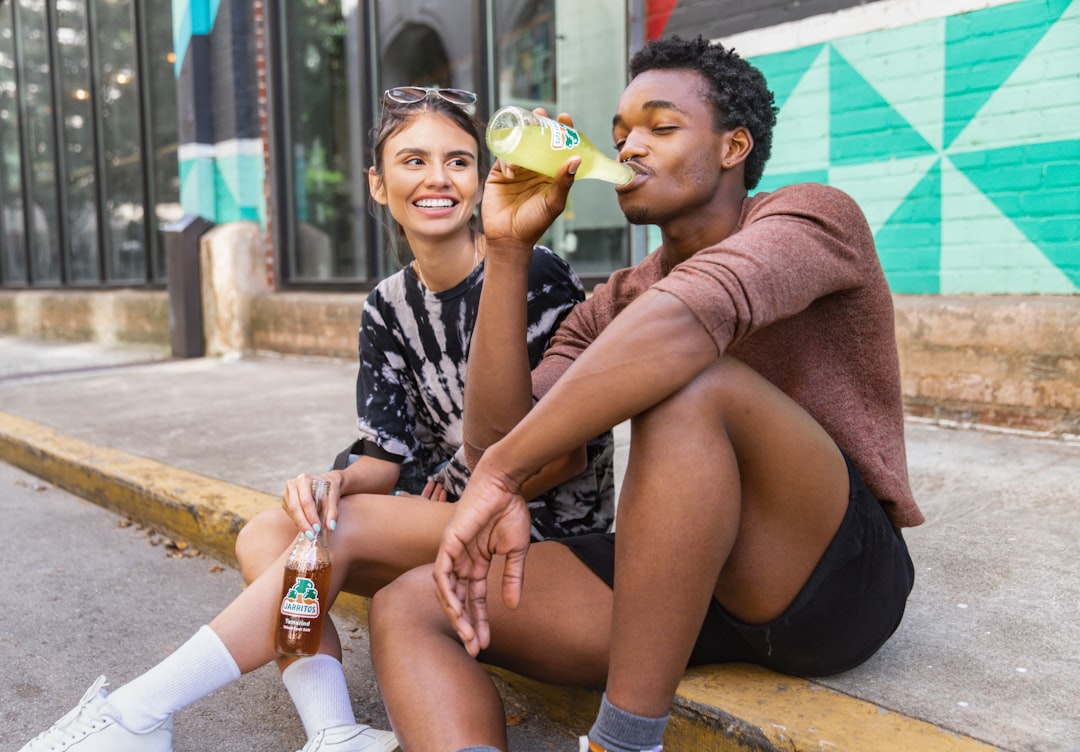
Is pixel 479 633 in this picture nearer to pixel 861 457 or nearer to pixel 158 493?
pixel 861 457

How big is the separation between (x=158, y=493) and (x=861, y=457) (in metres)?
2.66

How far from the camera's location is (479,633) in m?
1.55

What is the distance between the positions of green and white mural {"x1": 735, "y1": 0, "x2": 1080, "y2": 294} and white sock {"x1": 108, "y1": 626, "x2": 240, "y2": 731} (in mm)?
3340

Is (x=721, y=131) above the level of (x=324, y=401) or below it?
above

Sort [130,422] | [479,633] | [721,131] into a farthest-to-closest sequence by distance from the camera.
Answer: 1. [130,422]
2. [721,131]
3. [479,633]

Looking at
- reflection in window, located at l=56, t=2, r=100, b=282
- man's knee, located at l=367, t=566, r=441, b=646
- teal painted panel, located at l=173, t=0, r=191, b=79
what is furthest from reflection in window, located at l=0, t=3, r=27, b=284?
man's knee, located at l=367, t=566, r=441, b=646

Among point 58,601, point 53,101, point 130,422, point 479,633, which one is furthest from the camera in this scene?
point 53,101

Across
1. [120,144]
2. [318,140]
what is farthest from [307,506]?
[120,144]

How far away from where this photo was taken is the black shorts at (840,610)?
1.53 meters

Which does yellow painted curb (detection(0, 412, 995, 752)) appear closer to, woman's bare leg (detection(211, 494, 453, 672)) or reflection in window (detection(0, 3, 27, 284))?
woman's bare leg (detection(211, 494, 453, 672))

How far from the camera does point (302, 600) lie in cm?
175

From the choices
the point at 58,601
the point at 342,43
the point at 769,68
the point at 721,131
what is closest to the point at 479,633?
the point at 721,131

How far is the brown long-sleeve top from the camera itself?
1.43m

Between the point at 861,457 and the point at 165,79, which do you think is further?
the point at 165,79
